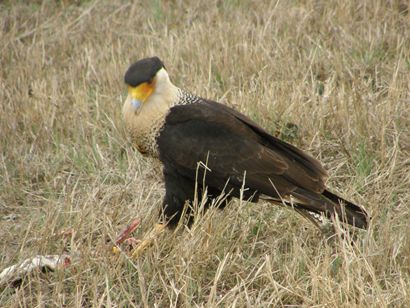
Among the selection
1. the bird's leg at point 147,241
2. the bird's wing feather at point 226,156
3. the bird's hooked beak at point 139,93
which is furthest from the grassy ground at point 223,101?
the bird's hooked beak at point 139,93

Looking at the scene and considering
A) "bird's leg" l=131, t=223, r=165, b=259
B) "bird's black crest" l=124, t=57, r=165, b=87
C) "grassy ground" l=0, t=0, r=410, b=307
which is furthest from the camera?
"bird's black crest" l=124, t=57, r=165, b=87

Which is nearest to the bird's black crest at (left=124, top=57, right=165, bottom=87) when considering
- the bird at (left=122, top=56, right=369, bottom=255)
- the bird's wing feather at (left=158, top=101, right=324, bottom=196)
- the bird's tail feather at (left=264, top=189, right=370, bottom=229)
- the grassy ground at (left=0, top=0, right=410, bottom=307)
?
the bird at (left=122, top=56, right=369, bottom=255)

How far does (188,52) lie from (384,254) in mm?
2997

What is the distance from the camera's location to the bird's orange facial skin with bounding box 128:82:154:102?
412 cm

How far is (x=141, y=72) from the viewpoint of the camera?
163 inches

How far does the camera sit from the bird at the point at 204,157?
→ 163 inches

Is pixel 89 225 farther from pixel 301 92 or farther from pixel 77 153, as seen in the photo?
pixel 301 92

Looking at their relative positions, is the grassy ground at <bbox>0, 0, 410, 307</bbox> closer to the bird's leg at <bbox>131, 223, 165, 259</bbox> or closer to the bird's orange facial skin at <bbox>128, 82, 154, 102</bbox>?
the bird's leg at <bbox>131, 223, 165, 259</bbox>

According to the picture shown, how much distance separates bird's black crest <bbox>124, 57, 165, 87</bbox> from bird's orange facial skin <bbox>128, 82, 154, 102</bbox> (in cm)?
2

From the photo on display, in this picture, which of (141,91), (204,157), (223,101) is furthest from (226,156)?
(223,101)

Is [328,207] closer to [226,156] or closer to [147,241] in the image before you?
[226,156]

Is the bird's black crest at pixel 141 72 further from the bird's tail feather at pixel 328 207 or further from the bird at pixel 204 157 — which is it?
the bird's tail feather at pixel 328 207

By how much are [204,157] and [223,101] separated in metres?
1.38

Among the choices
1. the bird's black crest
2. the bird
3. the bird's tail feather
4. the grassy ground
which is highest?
the bird's black crest
